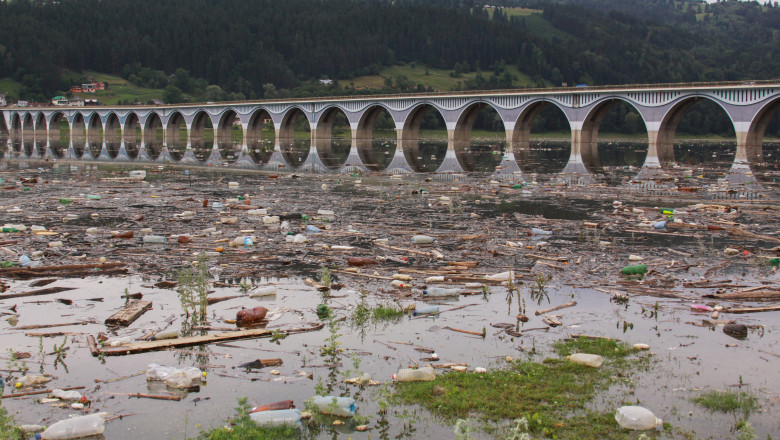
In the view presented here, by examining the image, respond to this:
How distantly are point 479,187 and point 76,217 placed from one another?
13724mm

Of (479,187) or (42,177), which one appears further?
(42,177)

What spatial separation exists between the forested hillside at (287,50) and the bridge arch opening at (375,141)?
33893mm

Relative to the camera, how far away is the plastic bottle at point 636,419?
610cm

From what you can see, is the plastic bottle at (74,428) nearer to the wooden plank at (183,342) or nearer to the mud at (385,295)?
the mud at (385,295)

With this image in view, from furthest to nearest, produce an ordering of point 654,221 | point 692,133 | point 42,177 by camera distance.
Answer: point 692,133 → point 42,177 → point 654,221

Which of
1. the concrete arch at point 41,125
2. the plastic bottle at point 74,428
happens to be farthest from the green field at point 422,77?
the plastic bottle at point 74,428

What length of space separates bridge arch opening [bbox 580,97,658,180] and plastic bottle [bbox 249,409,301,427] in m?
24.9

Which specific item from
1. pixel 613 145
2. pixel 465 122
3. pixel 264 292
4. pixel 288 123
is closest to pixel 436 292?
pixel 264 292

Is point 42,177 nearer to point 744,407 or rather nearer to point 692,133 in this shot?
point 744,407

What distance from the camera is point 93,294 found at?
10297 mm

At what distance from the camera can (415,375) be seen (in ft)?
23.5

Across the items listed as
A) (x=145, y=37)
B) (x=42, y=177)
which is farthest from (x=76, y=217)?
(x=145, y=37)

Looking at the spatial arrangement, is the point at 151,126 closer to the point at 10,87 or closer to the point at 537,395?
the point at 10,87

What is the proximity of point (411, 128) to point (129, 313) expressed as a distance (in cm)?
6971
